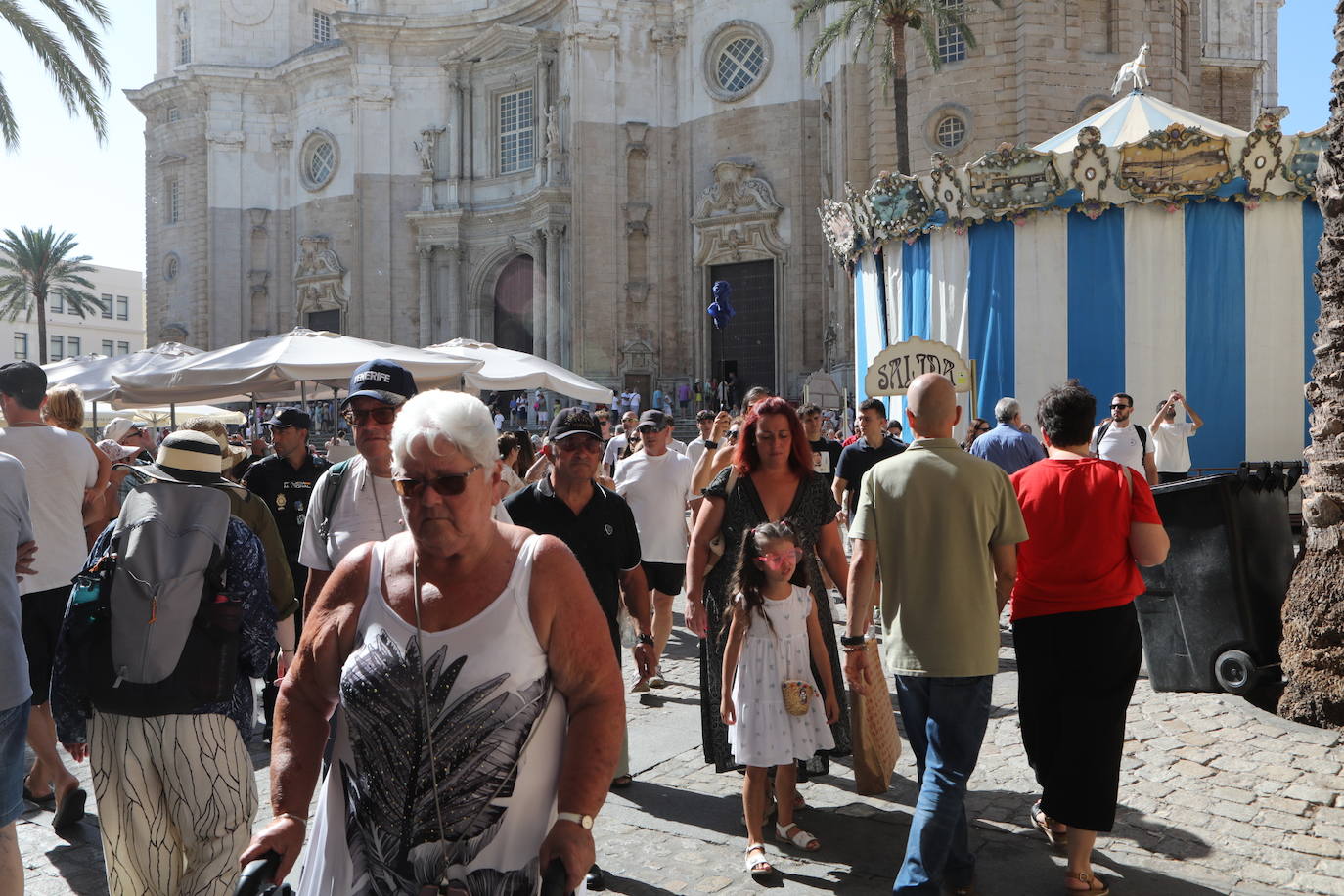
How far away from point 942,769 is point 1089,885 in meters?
0.80

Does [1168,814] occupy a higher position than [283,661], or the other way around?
[283,661]

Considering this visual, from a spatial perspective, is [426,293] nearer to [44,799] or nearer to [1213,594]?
[44,799]

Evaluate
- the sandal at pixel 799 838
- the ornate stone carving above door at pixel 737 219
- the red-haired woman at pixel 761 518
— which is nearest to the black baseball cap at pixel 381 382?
the red-haired woman at pixel 761 518

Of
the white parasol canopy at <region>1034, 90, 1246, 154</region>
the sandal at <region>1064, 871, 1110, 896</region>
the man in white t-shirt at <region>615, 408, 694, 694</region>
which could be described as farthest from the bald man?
the white parasol canopy at <region>1034, 90, 1246, 154</region>

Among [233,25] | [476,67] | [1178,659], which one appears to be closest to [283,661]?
[1178,659]

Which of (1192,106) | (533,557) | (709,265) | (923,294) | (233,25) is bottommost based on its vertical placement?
(533,557)

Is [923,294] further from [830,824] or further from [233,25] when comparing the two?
[233,25]

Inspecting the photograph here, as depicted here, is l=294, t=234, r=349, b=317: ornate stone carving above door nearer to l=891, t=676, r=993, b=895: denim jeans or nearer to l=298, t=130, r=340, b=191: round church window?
l=298, t=130, r=340, b=191: round church window

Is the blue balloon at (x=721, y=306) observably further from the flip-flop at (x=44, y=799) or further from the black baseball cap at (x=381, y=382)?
the black baseball cap at (x=381, y=382)

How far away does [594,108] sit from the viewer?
3331 centimetres

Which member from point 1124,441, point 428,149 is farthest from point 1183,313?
point 428,149

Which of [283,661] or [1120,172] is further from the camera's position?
[1120,172]

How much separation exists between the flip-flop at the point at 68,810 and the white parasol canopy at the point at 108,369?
26.4 ft

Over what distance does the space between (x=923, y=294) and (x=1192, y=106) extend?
16.6 m
